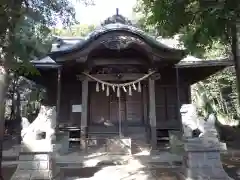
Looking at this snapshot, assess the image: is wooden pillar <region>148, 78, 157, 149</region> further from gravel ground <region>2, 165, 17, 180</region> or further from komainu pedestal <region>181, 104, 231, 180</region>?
gravel ground <region>2, 165, 17, 180</region>

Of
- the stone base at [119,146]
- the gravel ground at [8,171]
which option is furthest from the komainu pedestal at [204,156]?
the gravel ground at [8,171]

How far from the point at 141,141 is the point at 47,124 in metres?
5.71

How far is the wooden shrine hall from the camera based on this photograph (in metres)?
10.4

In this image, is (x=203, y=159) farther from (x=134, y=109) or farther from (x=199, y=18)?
(x=134, y=109)

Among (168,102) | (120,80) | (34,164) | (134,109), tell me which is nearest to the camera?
(34,164)

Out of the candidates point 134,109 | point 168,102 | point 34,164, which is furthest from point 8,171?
point 168,102

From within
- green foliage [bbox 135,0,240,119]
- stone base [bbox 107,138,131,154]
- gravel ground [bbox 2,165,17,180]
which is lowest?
gravel ground [bbox 2,165,17,180]

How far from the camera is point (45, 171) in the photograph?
6.02 metres

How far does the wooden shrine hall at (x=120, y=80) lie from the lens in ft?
34.2

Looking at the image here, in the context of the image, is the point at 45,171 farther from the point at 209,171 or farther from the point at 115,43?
the point at 115,43

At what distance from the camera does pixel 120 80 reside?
37.8ft

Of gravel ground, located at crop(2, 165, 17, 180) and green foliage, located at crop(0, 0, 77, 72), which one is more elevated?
green foliage, located at crop(0, 0, 77, 72)

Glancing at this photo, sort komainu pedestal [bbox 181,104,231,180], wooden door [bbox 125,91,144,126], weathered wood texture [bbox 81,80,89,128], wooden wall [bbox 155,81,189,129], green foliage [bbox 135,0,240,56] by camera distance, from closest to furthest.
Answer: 1. green foliage [bbox 135,0,240,56]
2. komainu pedestal [bbox 181,104,231,180]
3. weathered wood texture [bbox 81,80,89,128]
4. wooden door [bbox 125,91,144,126]
5. wooden wall [bbox 155,81,189,129]

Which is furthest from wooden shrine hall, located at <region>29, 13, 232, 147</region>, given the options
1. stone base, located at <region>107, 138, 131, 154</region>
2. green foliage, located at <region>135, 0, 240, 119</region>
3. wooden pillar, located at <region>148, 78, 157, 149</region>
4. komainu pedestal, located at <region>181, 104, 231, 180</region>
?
komainu pedestal, located at <region>181, 104, 231, 180</region>
